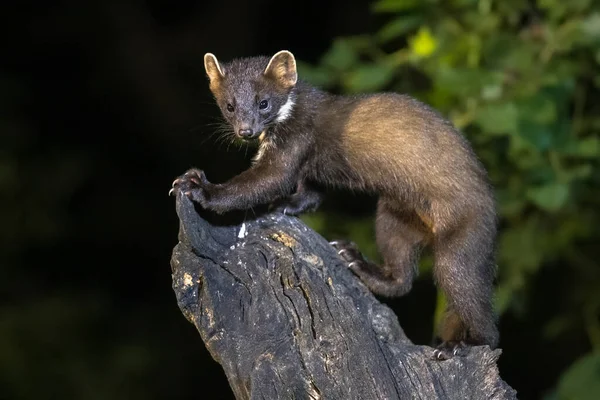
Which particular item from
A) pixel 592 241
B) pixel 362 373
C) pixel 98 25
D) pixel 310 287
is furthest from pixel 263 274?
pixel 98 25

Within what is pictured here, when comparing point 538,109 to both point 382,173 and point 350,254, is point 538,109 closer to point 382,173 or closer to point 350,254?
point 382,173

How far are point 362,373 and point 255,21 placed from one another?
5542mm

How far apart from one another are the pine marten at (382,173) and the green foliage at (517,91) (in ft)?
1.92

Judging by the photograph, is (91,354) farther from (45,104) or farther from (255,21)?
(255,21)

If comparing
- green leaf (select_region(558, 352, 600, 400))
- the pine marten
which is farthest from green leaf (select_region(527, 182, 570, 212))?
green leaf (select_region(558, 352, 600, 400))

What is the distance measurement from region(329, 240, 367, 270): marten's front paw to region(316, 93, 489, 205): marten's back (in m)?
0.31

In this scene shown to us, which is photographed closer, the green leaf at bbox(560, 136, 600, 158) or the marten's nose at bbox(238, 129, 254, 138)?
the marten's nose at bbox(238, 129, 254, 138)

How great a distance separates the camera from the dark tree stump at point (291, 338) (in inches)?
157

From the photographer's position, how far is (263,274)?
4.27 m

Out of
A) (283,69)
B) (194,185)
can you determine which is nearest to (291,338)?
(194,185)

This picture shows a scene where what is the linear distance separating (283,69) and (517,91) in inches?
57.7

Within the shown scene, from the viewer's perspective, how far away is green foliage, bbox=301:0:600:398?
580 centimetres

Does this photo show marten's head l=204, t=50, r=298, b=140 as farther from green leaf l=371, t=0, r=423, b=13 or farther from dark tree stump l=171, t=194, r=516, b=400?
green leaf l=371, t=0, r=423, b=13

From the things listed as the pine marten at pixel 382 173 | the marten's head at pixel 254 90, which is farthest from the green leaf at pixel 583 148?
the marten's head at pixel 254 90
